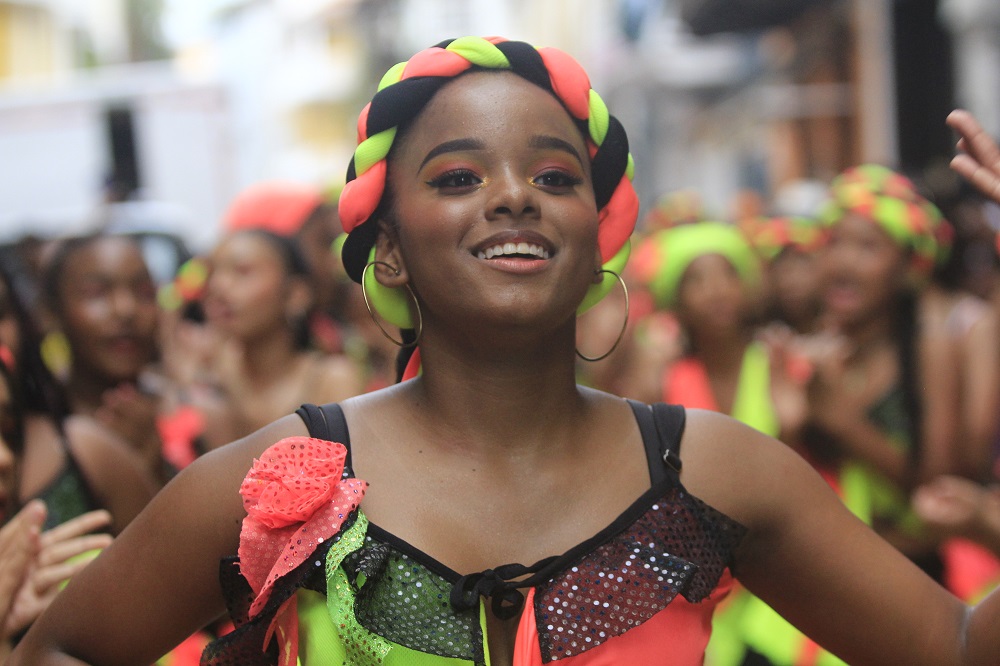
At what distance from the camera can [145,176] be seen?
17.8 meters

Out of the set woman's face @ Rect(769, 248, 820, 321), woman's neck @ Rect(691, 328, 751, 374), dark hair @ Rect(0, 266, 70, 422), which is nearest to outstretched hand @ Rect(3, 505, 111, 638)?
dark hair @ Rect(0, 266, 70, 422)

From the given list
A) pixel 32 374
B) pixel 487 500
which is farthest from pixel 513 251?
pixel 32 374

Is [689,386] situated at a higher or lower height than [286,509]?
lower

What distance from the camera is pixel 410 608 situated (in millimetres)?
2330

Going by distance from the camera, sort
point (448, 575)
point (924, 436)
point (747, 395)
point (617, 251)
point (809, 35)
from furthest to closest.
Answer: point (809, 35), point (747, 395), point (924, 436), point (617, 251), point (448, 575)

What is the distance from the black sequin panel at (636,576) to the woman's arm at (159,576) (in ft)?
2.07

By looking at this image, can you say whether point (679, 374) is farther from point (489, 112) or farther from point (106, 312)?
point (489, 112)

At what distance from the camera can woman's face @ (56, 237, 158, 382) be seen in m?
5.38

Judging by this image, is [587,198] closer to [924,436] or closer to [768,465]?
[768,465]

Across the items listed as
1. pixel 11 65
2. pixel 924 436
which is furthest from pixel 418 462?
pixel 11 65

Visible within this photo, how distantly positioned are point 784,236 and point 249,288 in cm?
416

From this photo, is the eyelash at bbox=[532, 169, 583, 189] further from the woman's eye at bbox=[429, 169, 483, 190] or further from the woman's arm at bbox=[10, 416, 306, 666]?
the woman's arm at bbox=[10, 416, 306, 666]

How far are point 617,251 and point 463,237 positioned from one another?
0.46 m

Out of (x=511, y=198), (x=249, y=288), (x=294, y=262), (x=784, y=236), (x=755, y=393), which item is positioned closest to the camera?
(x=511, y=198)
